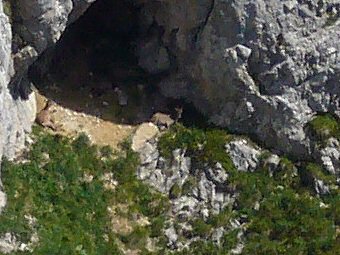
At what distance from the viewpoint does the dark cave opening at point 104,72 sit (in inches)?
1073

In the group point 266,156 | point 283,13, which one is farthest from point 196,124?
point 283,13

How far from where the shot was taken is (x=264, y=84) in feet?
87.8

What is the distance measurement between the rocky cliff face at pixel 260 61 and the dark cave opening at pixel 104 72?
111 centimetres

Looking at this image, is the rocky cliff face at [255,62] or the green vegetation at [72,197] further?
the rocky cliff face at [255,62]

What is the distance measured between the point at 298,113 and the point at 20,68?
25.5 feet

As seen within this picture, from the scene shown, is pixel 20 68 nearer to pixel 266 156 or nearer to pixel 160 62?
pixel 160 62

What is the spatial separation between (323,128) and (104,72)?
255 inches

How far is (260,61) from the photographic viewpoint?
87.3ft

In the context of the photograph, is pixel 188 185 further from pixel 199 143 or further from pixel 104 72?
pixel 104 72

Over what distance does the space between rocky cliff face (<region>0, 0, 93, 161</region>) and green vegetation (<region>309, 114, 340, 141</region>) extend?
7150 mm

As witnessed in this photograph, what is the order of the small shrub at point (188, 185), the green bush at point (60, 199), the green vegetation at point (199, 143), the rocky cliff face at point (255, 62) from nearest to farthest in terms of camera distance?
1. the green bush at point (60, 199)
2. the small shrub at point (188, 185)
3. the rocky cliff face at point (255, 62)
4. the green vegetation at point (199, 143)

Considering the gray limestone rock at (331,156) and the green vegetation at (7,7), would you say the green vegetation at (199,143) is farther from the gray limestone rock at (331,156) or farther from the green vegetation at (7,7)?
the green vegetation at (7,7)

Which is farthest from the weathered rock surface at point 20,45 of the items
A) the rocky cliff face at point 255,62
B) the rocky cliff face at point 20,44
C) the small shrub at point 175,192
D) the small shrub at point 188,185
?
the small shrub at point 188,185

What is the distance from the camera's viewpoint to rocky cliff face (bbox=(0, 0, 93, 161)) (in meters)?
23.1
